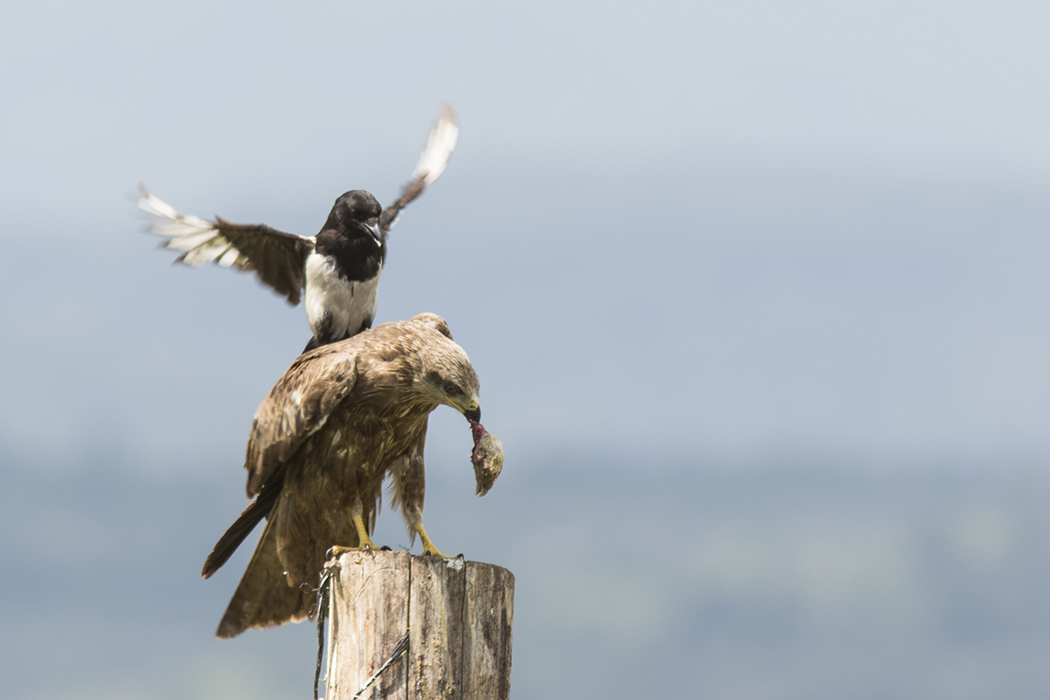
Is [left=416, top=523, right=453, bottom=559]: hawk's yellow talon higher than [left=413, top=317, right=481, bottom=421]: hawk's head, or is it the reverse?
[left=413, top=317, right=481, bottom=421]: hawk's head

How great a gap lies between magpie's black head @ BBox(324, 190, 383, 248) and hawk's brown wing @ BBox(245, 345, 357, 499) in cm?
123

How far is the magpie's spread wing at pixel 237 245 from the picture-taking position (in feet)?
19.5

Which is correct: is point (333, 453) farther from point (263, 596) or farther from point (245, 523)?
point (263, 596)

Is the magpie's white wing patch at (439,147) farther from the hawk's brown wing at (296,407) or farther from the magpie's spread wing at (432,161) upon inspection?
the hawk's brown wing at (296,407)

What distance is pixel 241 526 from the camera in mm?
5027

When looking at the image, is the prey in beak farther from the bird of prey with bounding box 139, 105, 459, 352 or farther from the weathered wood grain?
the bird of prey with bounding box 139, 105, 459, 352

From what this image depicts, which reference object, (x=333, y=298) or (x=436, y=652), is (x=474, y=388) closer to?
(x=436, y=652)

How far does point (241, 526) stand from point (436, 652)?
5.80 ft

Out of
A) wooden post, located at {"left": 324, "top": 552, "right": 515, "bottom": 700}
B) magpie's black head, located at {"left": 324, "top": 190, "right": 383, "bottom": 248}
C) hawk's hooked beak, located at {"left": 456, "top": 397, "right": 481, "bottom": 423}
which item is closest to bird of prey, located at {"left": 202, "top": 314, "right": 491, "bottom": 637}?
hawk's hooked beak, located at {"left": 456, "top": 397, "right": 481, "bottom": 423}

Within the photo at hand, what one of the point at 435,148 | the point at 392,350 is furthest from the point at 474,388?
the point at 435,148

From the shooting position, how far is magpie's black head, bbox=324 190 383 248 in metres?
6.00

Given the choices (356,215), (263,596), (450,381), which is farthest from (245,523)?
(356,215)

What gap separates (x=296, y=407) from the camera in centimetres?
470

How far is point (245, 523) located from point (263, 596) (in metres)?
0.35
